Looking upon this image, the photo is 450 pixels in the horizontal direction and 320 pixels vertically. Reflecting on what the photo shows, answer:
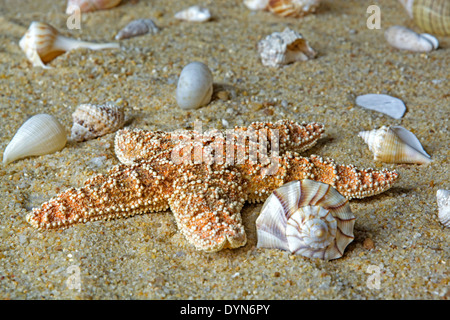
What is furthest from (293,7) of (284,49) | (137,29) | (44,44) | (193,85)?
(44,44)

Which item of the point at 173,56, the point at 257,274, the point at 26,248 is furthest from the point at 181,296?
the point at 173,56

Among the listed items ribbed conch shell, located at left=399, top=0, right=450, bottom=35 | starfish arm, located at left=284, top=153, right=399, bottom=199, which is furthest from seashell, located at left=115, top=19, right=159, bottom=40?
ribbed conch shell, located at left=399, top=0, right=450, bottom=35

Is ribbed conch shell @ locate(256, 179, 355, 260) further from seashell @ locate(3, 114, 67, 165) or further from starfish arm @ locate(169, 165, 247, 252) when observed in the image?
seashell @ locate(3, 114, 67, 165)

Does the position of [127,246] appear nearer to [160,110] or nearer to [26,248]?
[26,248]

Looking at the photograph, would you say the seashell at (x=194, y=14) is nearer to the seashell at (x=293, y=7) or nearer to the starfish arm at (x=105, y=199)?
the seashell at (x=293, y=7)

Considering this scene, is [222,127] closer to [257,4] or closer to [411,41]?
Result: [257,4]
